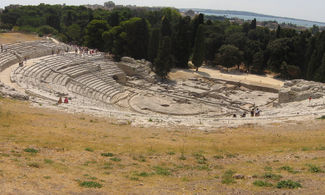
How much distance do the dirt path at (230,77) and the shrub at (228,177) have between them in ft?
107

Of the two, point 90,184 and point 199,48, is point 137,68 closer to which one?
point 199,48

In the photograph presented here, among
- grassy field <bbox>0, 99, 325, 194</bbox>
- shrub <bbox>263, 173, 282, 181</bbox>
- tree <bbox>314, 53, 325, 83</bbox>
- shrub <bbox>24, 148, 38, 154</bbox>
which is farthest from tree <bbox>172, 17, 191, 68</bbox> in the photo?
shrub <bbox>263, 173, 282, 181</bbox>

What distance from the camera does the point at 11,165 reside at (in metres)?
11.0

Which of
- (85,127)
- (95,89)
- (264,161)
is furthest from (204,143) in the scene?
(95,89)

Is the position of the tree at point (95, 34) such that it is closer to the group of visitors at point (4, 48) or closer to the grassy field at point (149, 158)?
the group of visitors at point (4, 48)

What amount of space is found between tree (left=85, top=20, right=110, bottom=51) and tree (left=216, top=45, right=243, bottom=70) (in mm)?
20610

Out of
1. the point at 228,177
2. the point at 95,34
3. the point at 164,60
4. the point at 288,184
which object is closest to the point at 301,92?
the point at 164,60

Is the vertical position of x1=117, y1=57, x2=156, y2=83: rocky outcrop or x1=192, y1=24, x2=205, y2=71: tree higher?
x1=192, y1=24, x2=205, y2=71: tree

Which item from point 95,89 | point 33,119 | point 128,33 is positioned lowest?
point 95,89

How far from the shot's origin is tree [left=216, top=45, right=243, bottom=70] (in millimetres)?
51625

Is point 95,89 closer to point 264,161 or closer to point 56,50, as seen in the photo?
point 56,50

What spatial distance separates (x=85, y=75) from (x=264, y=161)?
1240 inches

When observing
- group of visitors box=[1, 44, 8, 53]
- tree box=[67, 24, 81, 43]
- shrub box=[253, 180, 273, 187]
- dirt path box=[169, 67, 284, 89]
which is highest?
tree box=[67, 24, 81, 43]

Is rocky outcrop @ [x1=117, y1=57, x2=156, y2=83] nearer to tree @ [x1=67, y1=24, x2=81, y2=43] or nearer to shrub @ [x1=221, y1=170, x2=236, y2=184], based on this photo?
tree @ [x1=67, y1=24, x2=81, y2=43]
